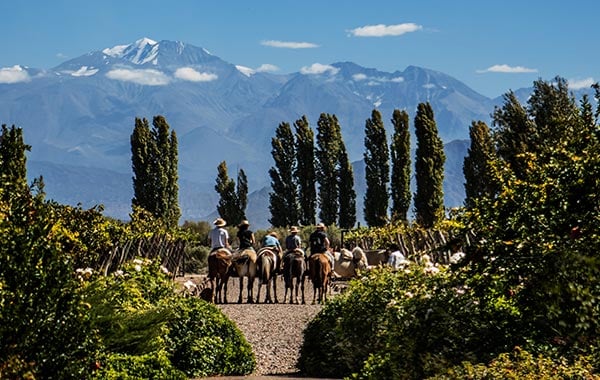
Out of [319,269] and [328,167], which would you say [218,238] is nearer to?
[319,269]

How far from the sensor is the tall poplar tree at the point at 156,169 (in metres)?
55.3

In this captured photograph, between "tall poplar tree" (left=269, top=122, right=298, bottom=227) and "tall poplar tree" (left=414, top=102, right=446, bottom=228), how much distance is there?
11.3 meters

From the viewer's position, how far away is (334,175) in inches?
2518

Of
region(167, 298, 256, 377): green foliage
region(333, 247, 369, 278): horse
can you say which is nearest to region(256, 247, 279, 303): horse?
region(333, 247, 369, 278): horse

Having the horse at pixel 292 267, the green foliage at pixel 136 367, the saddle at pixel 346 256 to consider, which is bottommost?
the green foliage at pixel 136 367

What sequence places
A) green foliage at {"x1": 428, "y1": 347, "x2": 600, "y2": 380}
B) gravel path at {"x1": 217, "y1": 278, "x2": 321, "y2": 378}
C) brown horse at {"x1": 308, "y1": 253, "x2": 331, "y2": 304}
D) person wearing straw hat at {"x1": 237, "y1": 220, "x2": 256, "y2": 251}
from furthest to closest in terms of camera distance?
1. person wearing straw hat at {"x1": 237, "y1": 220, "x2": 256, "y2": 251}
2. brown horse at {"x1": 308, "y1": 253, "x2": 331, "y2": 304}
3. gravel path at {"x1": 217, "y1": 278, "x2": 321, "y2": 378}
4. green foliage at {"x1": 428, "y1": 347, "x2": 600, "y2": 380}

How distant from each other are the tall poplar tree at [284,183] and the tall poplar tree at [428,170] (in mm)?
11273

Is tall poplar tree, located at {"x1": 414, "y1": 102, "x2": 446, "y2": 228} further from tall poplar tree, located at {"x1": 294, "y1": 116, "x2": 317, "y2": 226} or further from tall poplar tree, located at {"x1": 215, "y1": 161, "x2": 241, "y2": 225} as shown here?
tall poplar tree, located at {"x1": 215, "y1": 161, "x2": 241, "y2": 225}

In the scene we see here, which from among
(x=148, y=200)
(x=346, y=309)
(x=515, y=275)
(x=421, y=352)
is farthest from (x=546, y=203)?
(x=148, y=200)

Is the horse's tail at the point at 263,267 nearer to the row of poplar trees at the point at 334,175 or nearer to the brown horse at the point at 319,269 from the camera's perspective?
the brown horse at the point at 319,269

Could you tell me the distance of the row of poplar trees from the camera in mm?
58719

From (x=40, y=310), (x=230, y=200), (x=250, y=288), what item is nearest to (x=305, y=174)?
(x=230, y=200)

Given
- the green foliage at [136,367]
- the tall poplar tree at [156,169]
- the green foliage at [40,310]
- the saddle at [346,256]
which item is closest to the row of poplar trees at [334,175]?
the tall poplar tree at [156,169]

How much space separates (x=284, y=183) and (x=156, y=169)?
1171 centimetres
